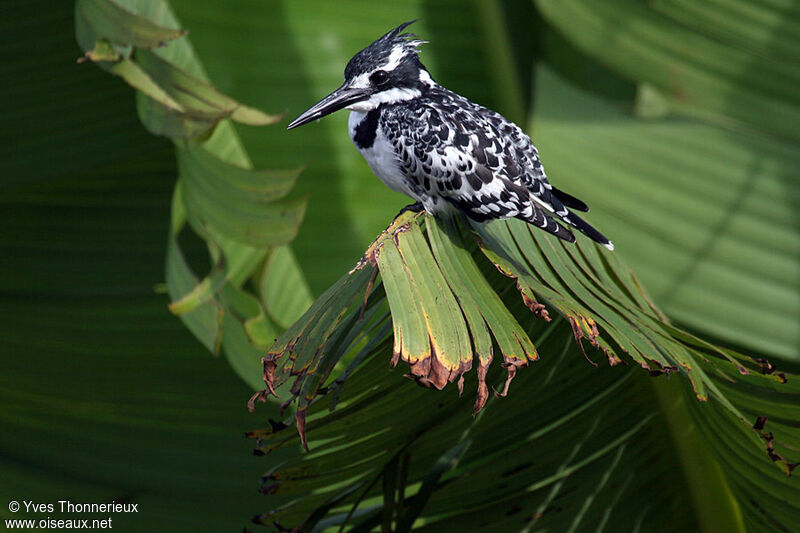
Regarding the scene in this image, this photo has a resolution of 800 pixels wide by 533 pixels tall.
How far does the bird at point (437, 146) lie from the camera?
2.85ft

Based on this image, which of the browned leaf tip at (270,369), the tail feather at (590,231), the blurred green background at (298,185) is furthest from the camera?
the blurred green background at (298,185)

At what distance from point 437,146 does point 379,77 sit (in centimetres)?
13

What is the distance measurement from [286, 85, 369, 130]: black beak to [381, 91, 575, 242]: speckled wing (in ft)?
0.14

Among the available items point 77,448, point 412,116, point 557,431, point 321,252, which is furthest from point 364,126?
point 77,448

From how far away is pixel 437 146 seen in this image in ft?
2.94

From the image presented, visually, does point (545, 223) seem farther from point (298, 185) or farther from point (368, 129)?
point (298, 185)

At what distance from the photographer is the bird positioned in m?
0.87

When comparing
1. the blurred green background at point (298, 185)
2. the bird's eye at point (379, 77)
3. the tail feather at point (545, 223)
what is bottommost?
the blurred green background at point (298, 185)

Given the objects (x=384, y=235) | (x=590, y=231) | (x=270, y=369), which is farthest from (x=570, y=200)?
(x=270, y=369)

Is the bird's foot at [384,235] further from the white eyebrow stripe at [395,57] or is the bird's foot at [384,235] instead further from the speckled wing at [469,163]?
the white eyebrow stripe at [395,57]

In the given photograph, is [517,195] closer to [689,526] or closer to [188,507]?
[689,526]

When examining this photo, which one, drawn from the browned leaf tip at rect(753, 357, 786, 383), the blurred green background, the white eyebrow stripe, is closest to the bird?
the white eyebrow stripe

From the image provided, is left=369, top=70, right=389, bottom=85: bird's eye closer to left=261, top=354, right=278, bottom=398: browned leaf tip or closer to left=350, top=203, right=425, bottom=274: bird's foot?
left=350, top=203, right=425, bottom=274: bird's foot

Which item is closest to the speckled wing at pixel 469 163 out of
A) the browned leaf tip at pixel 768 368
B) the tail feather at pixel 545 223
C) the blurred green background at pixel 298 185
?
the tail feather at pixel 545 223
